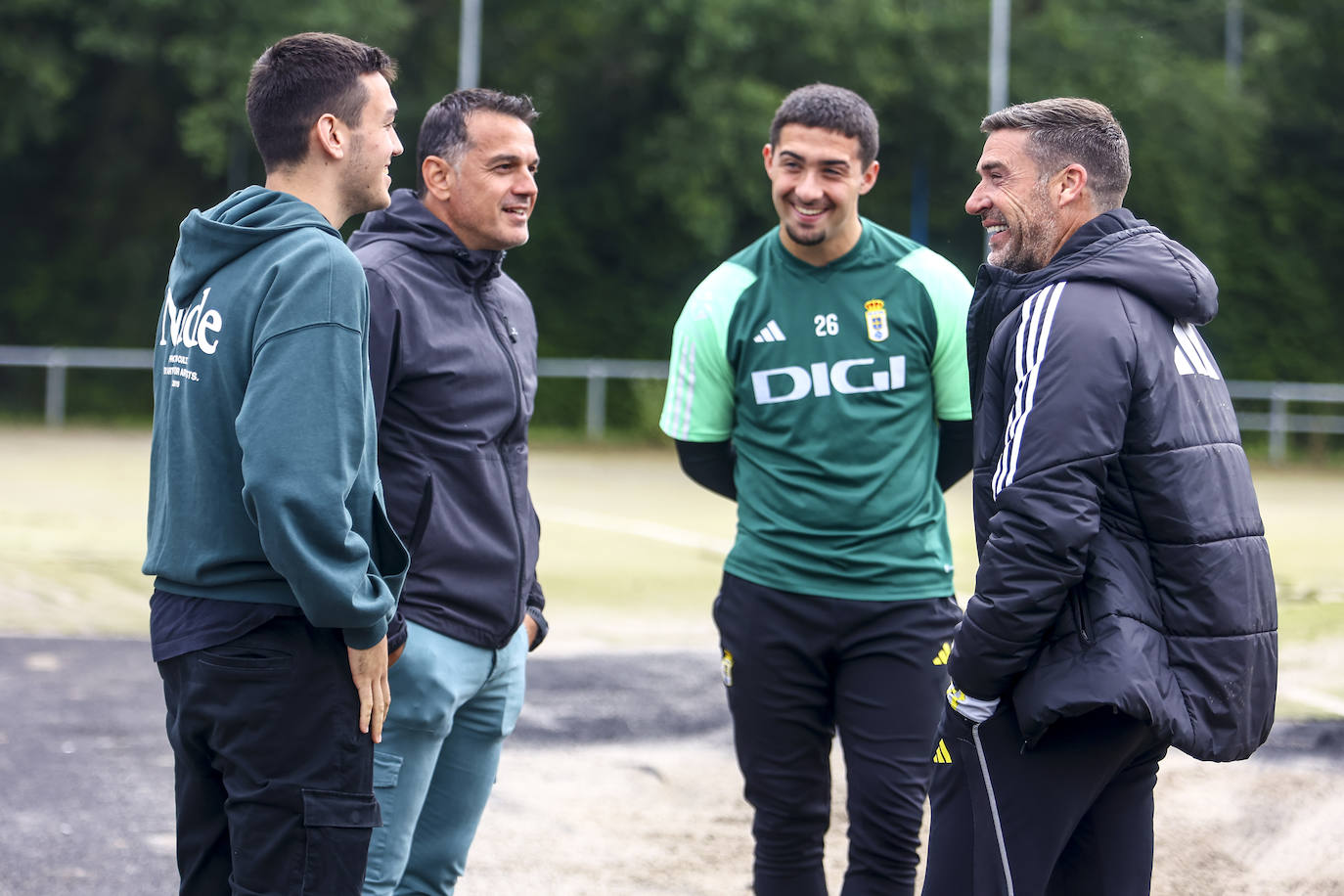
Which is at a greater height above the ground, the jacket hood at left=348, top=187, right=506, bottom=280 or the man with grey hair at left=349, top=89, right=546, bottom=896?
the jacket hood at left=348, top=187, right=506, bottom=280

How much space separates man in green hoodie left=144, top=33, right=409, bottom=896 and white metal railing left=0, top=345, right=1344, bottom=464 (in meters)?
20.1

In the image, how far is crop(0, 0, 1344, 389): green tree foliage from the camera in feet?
81.6

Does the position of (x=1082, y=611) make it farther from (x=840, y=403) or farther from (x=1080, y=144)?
(x=840, y=403)

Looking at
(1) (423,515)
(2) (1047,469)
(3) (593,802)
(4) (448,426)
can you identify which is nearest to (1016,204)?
(2) (1047,469)

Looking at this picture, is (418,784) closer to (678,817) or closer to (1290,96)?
→ (678,817)

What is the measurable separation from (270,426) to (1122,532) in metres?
1.57

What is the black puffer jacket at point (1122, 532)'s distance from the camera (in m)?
2.91

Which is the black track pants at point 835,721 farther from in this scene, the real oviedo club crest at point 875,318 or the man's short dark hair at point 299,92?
the man's short dark hair at point 299,92

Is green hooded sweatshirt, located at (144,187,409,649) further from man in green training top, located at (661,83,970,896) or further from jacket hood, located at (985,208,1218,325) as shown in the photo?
man in green training top, located at (661,83,970,896)

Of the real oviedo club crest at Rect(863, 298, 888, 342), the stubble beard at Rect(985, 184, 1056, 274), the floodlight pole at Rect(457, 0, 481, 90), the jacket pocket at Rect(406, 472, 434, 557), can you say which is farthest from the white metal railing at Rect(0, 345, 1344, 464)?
the stubble beard at Rect(985, 184, 1056, 274)

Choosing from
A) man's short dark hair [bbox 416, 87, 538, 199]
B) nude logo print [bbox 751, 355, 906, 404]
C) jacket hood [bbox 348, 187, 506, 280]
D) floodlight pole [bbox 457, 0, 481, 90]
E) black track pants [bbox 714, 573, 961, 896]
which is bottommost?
black track pants [bbox 714, 573, 961, 896]

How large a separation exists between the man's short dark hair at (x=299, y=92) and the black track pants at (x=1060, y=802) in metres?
1.70

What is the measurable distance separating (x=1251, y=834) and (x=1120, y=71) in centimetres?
2395

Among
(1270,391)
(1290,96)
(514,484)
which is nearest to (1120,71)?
(1290,96)
